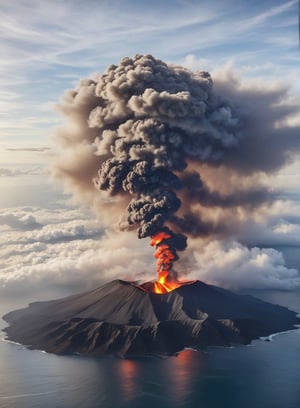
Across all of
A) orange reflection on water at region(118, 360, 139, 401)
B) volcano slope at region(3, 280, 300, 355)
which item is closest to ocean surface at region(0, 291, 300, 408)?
orange reflection on water at region(118, 360, 139, 401)

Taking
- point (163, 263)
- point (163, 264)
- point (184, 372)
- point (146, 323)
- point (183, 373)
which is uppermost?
point (163, 263)

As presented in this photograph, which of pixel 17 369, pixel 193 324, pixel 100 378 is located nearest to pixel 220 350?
pixel 193 324

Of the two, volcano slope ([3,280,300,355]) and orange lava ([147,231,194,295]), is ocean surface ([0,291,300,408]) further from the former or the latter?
Answer: orange lava ([147,231,194,295])

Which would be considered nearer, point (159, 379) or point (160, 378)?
point (159, 379)

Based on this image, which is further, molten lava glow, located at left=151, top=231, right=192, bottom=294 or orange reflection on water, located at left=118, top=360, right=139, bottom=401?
molten lava glow, located at left=151, top=231, right=192, bottom=294

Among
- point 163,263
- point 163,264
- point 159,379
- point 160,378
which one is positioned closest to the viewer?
point 159,379

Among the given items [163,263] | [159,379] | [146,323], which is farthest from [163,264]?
[159,379]

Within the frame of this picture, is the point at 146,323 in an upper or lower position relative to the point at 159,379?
upper

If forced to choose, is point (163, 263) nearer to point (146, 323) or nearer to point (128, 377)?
point (146, 323)
